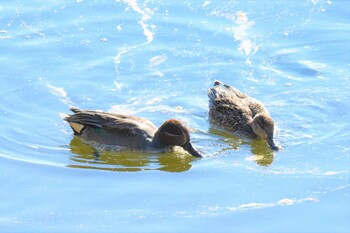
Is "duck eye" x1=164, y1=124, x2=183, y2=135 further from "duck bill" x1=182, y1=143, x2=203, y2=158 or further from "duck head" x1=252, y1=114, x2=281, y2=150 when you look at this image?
"duck head" x1=252, y1=114, x2=281, y2=150

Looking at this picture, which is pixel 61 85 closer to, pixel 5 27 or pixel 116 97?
pixel 116 97

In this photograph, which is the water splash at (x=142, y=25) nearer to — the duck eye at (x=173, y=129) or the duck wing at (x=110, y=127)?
the duck wing at (x=110, y=127)

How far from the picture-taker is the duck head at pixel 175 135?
1170 centimetres

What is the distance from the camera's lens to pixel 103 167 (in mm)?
11203

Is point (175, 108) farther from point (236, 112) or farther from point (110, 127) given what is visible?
point (110, 127)

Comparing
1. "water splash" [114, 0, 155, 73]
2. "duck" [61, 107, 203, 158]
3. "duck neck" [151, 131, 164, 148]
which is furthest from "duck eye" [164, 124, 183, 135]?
"water splash" [114, 0, 155, 73]

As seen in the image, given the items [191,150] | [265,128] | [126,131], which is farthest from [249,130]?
[126,131]

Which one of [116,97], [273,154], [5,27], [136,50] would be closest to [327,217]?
[273,154]

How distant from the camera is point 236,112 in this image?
1305 centimetres

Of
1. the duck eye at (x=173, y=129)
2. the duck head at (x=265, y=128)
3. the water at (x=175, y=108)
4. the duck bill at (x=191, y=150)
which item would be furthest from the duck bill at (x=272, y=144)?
the duck eye at (x=173, y=129)

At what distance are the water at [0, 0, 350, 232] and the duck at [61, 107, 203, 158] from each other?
0.56 feet

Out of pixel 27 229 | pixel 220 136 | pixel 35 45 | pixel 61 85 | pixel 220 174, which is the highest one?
pixel 35 45

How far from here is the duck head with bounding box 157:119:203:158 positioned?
1170 centimetres

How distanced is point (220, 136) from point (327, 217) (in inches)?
124
